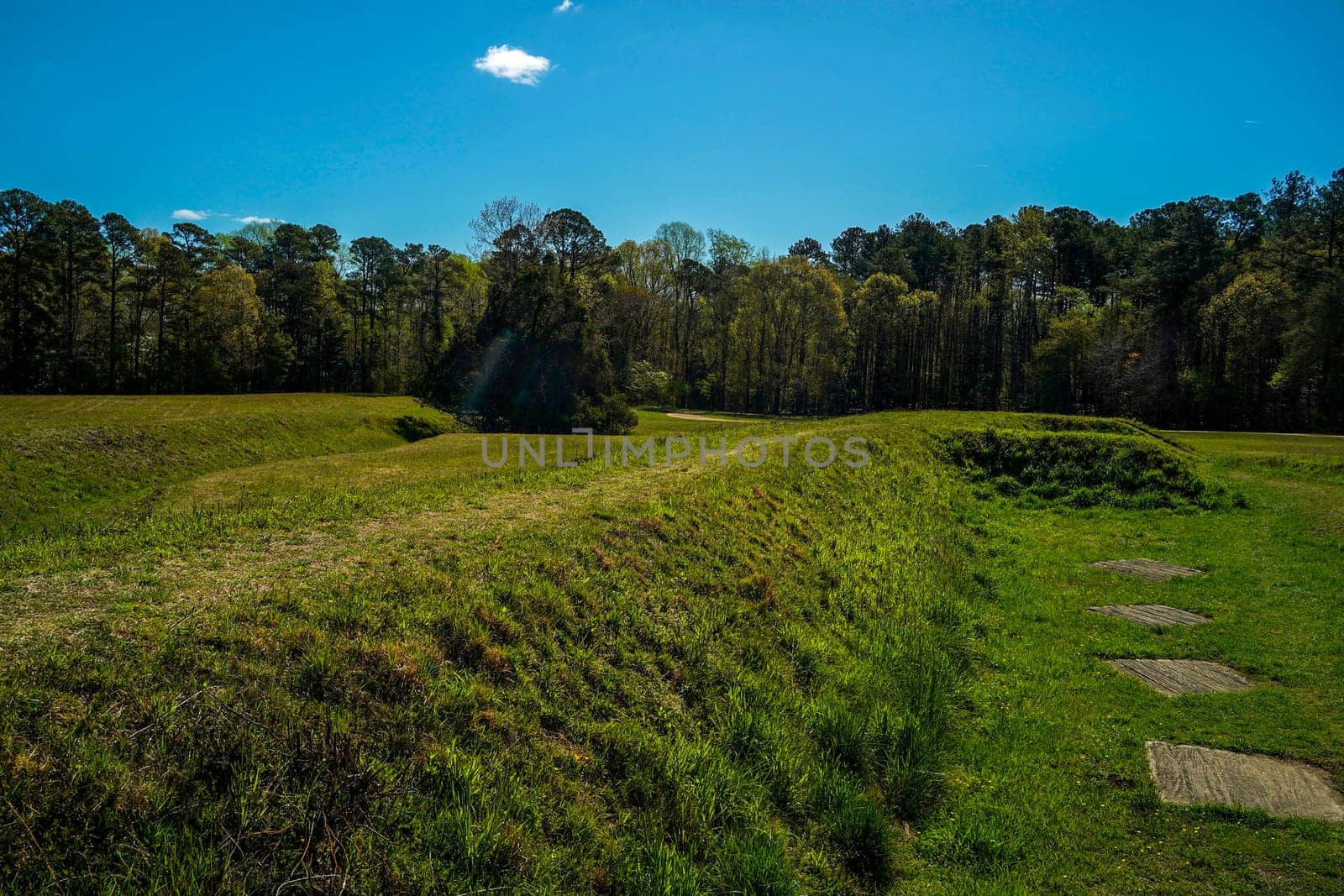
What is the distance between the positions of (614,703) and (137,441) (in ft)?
71.5

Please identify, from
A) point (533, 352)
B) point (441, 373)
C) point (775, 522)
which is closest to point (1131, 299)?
point (533, 352)

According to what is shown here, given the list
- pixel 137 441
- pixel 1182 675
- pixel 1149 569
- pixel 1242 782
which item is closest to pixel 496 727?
pixel 1242 782

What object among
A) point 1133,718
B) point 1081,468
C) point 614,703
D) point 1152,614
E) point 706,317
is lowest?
point 1133,718

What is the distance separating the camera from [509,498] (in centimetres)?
773

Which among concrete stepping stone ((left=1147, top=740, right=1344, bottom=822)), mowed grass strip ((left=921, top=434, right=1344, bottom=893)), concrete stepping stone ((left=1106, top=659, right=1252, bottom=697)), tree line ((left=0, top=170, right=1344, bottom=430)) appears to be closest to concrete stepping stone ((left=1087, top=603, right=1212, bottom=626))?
mowed grass strip ((left=921, top=434, right=1344, bottom=893))

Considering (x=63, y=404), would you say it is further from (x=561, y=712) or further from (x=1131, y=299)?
(x=1131, y=299)

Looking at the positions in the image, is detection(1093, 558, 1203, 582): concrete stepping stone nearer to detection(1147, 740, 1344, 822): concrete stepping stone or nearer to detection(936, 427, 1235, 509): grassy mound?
detection(936, 427, 1235, 509): grassy mound

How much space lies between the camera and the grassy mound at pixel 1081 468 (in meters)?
14.5

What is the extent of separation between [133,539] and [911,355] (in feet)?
203

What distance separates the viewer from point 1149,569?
33.3 feet

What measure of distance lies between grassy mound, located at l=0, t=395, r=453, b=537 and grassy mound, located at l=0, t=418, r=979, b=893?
8.66m

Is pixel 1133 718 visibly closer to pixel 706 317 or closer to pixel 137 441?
pixel 137 441

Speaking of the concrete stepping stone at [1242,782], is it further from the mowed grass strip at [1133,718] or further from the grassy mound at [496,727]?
the grassy mound at [496,727]

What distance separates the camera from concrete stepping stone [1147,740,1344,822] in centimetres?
450
